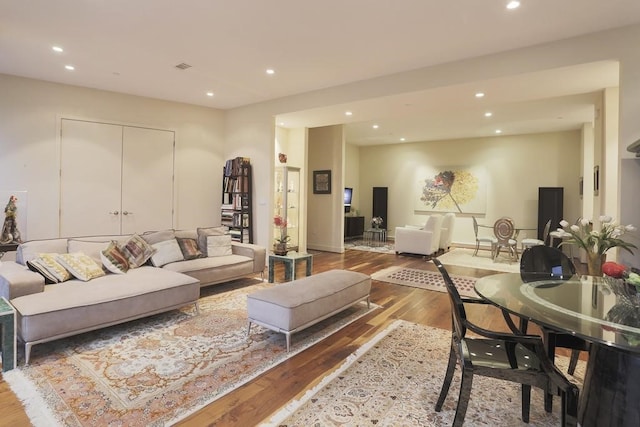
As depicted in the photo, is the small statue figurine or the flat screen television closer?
the small statue figurine

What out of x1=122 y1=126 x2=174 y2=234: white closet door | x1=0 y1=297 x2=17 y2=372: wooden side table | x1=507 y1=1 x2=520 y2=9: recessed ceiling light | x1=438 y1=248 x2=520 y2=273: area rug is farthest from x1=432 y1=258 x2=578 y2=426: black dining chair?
x1=122 y1=126 x2=174 y2=234: white closet door

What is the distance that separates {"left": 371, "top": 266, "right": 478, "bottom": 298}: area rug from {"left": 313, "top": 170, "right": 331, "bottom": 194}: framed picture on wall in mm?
2793

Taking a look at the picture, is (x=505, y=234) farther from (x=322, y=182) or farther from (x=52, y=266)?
(x=52, y=266)

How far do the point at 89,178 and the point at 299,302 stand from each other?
14.6ft

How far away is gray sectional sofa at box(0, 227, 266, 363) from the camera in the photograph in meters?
2.67

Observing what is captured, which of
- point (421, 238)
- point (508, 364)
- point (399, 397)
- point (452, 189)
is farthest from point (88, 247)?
point (452, 189)

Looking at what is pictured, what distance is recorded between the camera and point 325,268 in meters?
6.19

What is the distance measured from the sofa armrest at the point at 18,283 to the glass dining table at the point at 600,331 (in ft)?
11.6

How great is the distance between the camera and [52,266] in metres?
3.32

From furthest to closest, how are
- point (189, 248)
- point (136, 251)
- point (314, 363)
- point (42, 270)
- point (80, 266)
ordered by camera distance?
1. point (189, 248)
2. point (136, 251)
3. point (80, 266)
4. point (42, 270)
5. point (314, 363)

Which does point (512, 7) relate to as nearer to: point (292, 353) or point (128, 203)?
point (292, 353)

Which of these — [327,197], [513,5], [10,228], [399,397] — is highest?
[513,5]

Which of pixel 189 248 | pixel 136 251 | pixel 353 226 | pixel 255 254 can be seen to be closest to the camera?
pixel 136 251

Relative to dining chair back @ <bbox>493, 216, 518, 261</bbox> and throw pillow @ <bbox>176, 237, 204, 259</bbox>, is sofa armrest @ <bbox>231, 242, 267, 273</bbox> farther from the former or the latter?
dining chair back @ <bbox>493, 216, 518, 261</bbox>
